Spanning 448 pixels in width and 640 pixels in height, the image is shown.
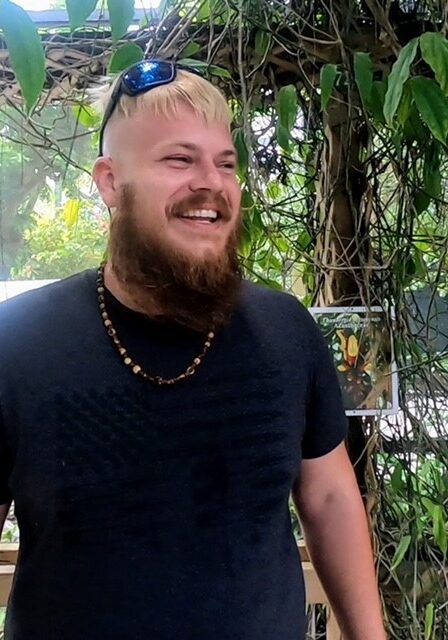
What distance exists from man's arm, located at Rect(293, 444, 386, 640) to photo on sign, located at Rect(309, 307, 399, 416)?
191mm

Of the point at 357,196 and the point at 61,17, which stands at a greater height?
the point at 61,17

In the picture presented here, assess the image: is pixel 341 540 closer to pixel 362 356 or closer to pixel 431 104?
pixel 362 356

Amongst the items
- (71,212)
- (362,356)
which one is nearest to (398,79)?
(362,356)

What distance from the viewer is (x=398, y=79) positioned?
2.74 feet

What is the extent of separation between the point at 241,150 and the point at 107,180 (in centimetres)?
28

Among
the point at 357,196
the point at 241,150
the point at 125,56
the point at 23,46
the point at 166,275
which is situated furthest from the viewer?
the point at 357,196

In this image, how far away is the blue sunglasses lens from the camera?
83cm

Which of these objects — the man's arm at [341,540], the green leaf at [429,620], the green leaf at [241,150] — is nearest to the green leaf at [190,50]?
the green leaf at [241,150]

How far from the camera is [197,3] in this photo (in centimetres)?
104

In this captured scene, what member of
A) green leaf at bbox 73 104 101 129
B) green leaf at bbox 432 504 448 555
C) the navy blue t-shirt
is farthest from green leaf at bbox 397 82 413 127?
green leaf at bbox 432 504 448 555

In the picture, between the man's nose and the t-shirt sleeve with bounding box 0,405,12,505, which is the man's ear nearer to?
the man's nose

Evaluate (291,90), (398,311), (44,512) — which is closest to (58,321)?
(44,512)

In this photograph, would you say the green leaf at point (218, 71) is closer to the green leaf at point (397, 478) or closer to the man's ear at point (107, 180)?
the man's ear at point (107, 180)

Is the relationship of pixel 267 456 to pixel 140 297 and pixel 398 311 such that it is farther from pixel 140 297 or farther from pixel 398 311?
pixel 398 311
